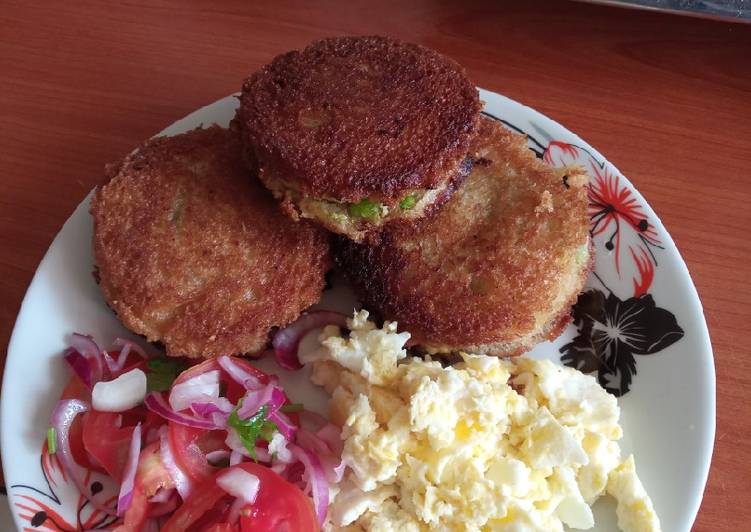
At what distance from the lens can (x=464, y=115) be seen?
2.09 m

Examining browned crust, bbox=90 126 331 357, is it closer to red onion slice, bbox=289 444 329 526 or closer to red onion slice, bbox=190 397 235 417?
red onion slice, bbox=190 397 235 417

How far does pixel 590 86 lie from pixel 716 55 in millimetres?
654

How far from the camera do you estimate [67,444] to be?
1.94 metres

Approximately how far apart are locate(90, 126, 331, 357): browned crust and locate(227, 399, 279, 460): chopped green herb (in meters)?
0.25

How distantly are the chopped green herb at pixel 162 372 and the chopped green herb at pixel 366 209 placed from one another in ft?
2.47

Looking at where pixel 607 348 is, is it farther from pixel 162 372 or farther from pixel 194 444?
pixel 162 372

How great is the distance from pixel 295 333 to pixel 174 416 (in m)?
0.49

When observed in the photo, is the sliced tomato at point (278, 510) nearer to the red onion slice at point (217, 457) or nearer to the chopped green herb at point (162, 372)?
the red onion slice at point (217, 457)

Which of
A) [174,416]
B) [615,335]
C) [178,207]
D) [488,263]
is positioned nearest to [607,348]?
[615,335]

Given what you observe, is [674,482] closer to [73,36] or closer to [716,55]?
[716,55]

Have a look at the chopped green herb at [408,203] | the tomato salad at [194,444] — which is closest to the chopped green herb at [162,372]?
the tomato salad at [194,444]

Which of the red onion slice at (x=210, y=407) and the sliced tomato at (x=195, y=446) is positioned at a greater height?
the red onion slice at (x=210, y=407)

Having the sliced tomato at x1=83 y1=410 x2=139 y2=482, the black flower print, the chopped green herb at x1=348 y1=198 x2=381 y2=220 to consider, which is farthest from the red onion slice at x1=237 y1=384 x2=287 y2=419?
the black flower print

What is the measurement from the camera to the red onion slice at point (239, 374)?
2025 mm
